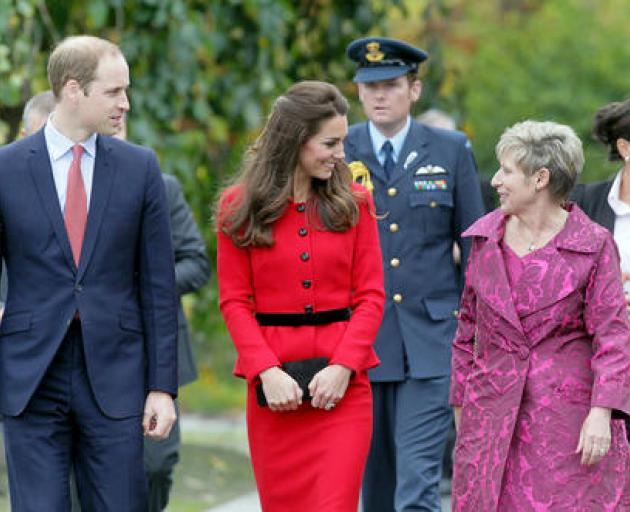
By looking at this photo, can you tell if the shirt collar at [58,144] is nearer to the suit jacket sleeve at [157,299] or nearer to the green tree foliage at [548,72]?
the suit jacket sleeve at [157,299]

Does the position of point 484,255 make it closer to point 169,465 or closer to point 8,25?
point 169,465

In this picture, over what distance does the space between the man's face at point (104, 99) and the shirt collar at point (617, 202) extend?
223 centimetres

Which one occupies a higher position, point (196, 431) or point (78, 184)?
point (78, 184)

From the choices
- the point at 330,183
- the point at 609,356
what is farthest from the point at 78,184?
the point at 609,356

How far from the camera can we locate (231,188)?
6297mm

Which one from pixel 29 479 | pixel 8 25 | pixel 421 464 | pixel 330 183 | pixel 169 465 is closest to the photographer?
pixel 29 479

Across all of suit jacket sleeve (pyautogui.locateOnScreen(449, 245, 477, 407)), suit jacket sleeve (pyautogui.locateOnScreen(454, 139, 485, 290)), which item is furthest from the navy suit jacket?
suit jacket sleeve (pyautogui.locateOnScreen(454, 139, 485, 290))

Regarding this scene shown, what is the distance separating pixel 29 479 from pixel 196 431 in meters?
8.14

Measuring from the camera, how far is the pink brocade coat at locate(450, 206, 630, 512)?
5.95 m

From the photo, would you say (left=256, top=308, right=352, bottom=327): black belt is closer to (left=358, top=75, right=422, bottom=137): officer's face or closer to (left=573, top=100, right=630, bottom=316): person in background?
(left=573, top=100, right=630, bottom=316): person in background

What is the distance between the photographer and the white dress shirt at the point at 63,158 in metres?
5.95

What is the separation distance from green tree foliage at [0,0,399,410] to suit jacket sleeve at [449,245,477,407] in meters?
4.40

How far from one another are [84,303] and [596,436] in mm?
1722

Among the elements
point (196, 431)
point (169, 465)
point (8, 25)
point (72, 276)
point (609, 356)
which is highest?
point (8, 25)
